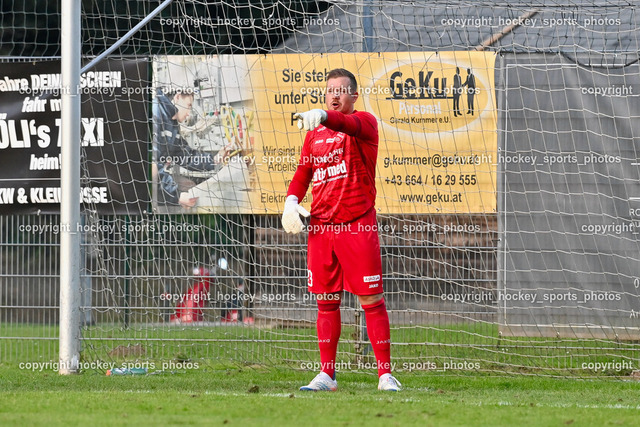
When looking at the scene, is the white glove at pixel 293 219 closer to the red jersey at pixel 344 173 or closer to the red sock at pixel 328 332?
the red jersey at pixel 344 173

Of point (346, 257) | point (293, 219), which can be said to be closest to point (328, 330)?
point (346, 257)

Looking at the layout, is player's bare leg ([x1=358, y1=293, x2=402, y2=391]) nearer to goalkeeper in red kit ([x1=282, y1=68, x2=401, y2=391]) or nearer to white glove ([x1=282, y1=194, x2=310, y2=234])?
goalkeeper in red kit ([x1=282, y1=68, x2=401, y2=391])

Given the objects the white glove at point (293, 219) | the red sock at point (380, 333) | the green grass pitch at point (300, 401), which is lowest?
the green grass pitch at point (300, 401)

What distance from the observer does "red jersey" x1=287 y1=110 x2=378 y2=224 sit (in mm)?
6965

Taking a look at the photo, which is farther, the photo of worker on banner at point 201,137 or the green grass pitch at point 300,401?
the photo of worker on banner at point 201,137

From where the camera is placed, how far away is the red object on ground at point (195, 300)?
31.0ft

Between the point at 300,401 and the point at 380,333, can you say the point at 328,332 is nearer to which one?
the point at 380,333

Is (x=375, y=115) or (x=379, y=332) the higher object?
(x=375, y=115)

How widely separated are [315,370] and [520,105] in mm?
3158

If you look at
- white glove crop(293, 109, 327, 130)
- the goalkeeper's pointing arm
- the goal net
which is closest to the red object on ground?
the goal net

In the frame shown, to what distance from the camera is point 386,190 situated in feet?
30.4

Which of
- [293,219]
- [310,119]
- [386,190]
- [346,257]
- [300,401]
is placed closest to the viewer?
[300,401]

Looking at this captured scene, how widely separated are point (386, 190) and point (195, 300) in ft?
7.06

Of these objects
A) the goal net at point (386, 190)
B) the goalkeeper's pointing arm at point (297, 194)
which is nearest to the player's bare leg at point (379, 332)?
the goalkeeper's pointing arm at point (297, 194)
